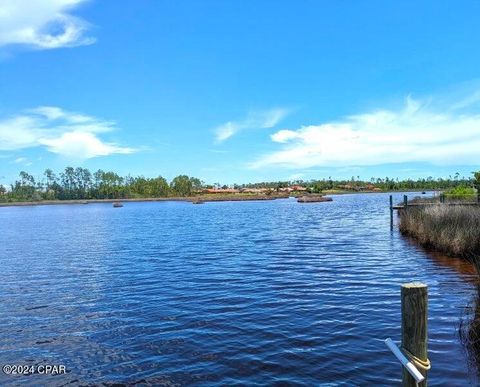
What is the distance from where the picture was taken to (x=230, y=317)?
46.2 ft

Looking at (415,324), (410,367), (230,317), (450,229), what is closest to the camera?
(410,367)

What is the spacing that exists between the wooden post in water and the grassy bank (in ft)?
53.6

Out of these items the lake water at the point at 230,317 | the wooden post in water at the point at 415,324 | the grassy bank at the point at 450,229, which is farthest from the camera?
the grassy bank at the point at 450,229

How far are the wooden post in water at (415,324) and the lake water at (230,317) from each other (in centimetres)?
402

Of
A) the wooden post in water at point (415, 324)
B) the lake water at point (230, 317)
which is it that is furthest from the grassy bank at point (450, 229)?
the wooden post in water at point (415, 324)

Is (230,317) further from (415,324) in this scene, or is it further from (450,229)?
(450,229)

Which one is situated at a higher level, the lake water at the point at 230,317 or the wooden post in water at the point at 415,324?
the wooden post in water at the point at 415,324

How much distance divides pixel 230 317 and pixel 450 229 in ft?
57.0

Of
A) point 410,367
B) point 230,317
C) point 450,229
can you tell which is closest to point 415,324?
point 410,367

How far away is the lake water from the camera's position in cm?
978

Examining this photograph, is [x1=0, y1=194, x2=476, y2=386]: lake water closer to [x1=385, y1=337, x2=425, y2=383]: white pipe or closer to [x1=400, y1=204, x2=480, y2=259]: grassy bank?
[x1=400, y1=204, x2=480, y2=259]: grassy bank

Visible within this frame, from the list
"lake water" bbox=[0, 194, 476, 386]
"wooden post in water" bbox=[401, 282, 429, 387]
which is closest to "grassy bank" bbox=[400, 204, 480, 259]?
"lake water" bbox=[0, 194, 476, 386]

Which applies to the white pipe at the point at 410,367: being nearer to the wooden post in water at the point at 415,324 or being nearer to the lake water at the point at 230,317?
the wooden post in water at the point at 415,324

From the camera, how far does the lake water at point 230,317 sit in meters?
9.78
